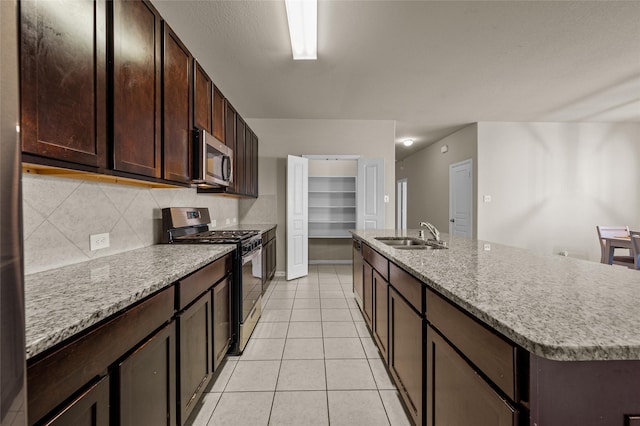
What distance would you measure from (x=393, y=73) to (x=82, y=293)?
3564mm

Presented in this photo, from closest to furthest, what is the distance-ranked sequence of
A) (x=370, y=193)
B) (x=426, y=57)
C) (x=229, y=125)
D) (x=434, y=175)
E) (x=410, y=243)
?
(x=410, y=243)
(x=426, y=57)
(x=229, y=125)
(x=370, y=193)
(x=434, y=175)

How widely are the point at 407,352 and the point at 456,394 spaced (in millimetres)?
523

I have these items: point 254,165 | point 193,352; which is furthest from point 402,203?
point 193,352

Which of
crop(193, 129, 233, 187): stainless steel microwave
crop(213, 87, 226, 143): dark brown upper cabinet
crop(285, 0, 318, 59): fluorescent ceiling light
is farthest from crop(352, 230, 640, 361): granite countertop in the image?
crop(213, 87, 226, 143): dark brown upper cabinet

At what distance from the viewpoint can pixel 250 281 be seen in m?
2.58

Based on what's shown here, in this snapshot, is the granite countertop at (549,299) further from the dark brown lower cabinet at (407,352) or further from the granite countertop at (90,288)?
the granite countertop at (90,288)

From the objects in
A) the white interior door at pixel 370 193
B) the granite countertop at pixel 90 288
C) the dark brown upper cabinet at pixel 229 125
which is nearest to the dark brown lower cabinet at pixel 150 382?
the granite countertop at pixel 90 288

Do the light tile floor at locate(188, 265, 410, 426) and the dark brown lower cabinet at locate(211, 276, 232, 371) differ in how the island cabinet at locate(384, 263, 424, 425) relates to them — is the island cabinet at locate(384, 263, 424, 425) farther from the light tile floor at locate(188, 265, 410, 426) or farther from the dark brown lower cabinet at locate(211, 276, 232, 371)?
the dark brown lower cabinet at locate(211, 276, 232, 371)

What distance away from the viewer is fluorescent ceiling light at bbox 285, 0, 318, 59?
7.15ft

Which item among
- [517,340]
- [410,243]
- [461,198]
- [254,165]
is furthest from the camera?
[461,198]

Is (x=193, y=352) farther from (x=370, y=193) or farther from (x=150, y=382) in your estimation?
(x=370, y=193)

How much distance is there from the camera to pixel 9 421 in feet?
1.24

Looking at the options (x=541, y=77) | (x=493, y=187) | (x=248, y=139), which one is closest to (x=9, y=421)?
(x=248, y=139)

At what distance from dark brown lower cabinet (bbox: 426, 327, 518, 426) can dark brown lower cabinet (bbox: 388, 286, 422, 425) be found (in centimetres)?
9
